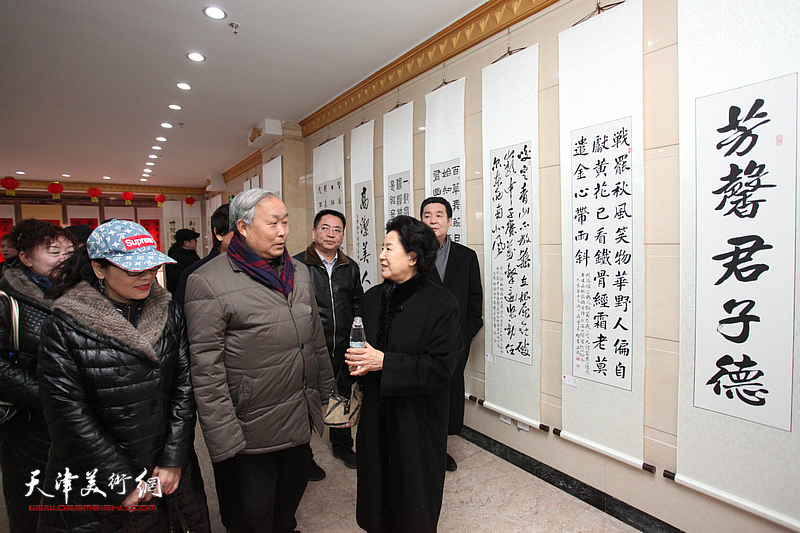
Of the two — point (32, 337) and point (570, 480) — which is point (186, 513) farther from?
point (570, 480)

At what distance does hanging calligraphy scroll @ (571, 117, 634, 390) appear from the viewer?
1960 millimetres

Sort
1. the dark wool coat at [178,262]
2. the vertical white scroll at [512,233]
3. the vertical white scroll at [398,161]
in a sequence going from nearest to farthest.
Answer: the vertical white scroll at [512,233] < the vertical white scroll at [398,161] < the dark wool coat at [178,262]

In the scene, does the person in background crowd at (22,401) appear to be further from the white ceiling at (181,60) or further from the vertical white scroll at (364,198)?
the vertical white scroll at (364,198)

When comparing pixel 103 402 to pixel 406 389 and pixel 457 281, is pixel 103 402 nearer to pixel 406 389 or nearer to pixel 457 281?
pixel 406 389

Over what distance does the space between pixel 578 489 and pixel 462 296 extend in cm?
125

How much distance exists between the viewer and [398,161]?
3480mm

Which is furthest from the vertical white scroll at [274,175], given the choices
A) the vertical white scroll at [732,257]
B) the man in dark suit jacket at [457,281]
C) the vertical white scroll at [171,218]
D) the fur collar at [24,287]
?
the vertical white scroll at [171,218]

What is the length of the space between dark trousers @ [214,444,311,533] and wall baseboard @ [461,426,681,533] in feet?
4.96

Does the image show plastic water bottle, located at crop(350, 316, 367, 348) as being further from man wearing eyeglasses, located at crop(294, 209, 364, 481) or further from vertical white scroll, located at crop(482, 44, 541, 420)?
vertical white scroll, located at crop(482, 44, 541, 420)

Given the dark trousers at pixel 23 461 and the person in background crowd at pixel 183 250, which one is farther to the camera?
the person in background crowd at pixel 183 250

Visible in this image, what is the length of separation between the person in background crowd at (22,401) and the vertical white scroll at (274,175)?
12.9 ft

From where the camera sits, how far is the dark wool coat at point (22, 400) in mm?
1424

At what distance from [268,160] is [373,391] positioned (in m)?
5.10

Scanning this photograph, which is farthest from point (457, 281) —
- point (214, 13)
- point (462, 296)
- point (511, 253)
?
point (214, 13)
